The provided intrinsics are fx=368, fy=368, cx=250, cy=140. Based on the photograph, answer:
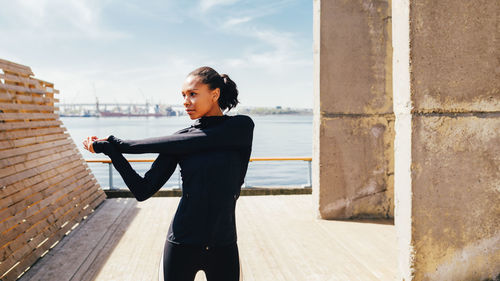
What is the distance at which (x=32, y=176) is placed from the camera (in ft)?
16.5

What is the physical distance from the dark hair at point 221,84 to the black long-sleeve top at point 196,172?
159mm

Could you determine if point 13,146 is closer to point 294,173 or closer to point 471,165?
point 471,165

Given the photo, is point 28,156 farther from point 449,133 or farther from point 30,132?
point 449,133

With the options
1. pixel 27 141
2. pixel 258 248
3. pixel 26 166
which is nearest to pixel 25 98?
pixel 27 141

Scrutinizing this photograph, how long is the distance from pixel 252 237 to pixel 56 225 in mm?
2739

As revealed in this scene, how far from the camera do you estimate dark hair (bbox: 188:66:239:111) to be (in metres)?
1.60

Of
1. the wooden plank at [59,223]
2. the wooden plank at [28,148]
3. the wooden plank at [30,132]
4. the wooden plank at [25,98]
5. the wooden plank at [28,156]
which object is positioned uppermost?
A: the wooden plank at [25,98]

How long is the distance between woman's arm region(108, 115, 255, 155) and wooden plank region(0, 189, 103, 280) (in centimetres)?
323

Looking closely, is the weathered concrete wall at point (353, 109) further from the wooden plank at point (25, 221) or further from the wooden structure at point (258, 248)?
the wooden plank at point (25, 221)

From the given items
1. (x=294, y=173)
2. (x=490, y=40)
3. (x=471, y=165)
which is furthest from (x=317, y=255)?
(x=294, y=173)

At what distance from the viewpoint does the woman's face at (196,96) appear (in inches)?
62.1

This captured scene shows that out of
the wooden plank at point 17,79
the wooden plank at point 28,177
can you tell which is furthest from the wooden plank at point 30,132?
the wooden plank at point 17,79

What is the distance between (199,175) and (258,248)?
345 centimetres

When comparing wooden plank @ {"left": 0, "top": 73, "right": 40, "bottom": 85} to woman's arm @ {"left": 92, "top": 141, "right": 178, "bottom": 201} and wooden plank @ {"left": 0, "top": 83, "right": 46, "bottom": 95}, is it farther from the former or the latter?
woman's arm @ {"left": 92, "top": 141, "right": 178, "bottom": 201}
